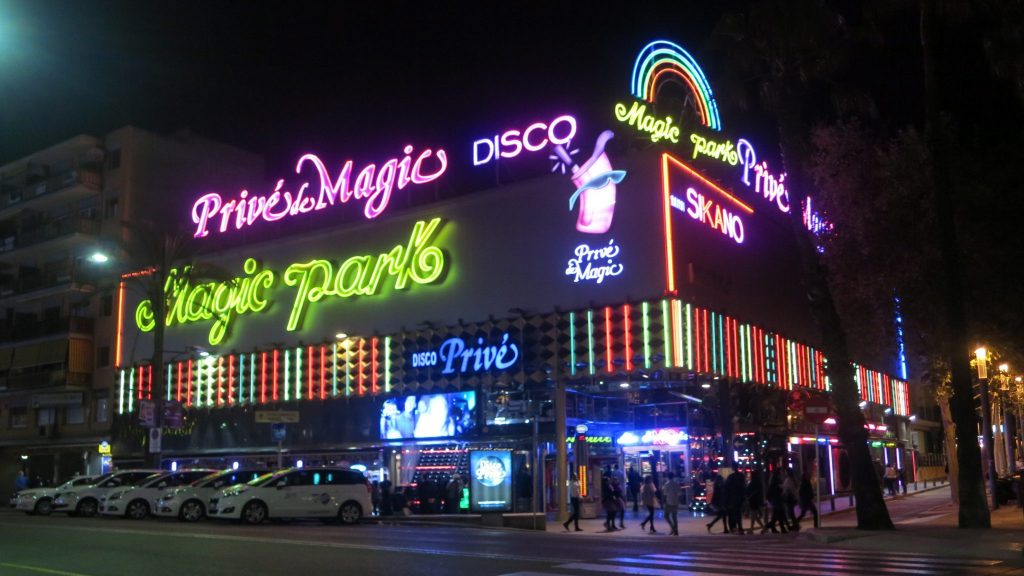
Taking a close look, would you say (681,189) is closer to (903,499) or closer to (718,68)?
(718,68)

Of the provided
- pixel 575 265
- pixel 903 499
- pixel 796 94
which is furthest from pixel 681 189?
pixel 903 499

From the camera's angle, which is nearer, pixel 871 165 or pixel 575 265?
pixel 871 165

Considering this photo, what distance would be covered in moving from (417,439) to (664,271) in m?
12.0

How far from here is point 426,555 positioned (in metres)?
15.8

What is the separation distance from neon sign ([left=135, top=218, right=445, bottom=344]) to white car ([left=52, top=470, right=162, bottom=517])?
945cm

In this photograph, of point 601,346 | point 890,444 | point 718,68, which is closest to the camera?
point 718,68

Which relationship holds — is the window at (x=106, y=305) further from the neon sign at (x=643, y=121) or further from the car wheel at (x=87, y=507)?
the neon sign at (x=643, y=121)

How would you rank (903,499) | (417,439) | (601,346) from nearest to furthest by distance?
(601,346)
(417,439)
(903,499)

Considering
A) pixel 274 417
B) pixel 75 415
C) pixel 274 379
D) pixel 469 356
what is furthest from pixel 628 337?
pixel 75 415

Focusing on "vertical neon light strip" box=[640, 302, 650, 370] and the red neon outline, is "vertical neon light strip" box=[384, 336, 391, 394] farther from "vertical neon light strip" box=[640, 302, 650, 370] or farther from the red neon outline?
"vertical neon light strip" box=[640, 302, 650, 370]

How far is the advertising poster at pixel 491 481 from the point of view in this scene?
1117 inches

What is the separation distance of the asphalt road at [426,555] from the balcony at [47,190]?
32620 millimetres

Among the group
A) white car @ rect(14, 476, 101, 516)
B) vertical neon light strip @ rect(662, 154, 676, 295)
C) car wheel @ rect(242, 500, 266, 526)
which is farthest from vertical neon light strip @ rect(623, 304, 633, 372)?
white car @ rect(14, 476, 101, 516)

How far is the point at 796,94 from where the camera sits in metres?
24.0
